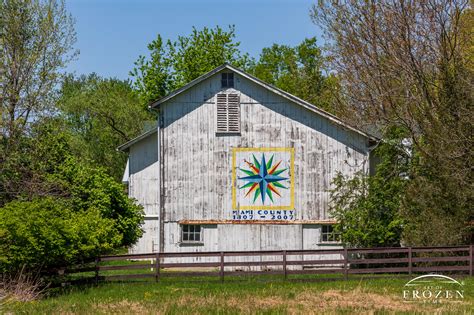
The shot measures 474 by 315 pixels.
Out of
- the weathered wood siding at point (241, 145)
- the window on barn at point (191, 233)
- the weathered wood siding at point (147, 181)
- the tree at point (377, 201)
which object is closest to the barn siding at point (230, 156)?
the weathered wood siding at point (241, 145)

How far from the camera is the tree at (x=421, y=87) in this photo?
96.6 feet

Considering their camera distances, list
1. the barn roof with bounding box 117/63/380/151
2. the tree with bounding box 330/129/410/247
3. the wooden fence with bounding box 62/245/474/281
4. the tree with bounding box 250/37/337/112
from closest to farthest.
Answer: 1. the wooden fence with bounding box 62/245/474/281
2. the tree with bounding box 330/129/410/247
3. the barn roof with bounding box 117/63/380/151
4. the tree with bounding box 250/37/337/112

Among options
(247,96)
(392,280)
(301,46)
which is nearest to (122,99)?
(301,46)

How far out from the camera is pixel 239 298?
2225 centimetres

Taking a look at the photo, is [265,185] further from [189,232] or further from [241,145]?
[189,232]

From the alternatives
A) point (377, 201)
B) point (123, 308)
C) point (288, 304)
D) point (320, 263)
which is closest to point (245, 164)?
point (377, 201)

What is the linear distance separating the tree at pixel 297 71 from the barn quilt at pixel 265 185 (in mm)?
7812

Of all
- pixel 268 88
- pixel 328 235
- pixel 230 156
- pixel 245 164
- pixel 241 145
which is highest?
pixel 268 88

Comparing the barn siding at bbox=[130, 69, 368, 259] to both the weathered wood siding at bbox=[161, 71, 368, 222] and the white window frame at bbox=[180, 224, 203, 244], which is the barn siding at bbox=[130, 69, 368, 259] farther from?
the white window frame at bbox=[180, 224, 203, 244]

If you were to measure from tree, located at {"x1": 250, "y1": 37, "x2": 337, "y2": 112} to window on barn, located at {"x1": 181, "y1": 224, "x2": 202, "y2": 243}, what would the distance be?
35.3 feet

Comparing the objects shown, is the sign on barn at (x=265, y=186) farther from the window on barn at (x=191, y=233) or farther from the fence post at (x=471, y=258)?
the fence post at (x=471, y=258)

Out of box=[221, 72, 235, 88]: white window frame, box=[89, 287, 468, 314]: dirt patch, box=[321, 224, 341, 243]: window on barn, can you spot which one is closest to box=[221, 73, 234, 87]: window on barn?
box=[221, 72, 235, 88]: white window frame

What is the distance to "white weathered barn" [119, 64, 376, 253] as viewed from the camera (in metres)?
34.0

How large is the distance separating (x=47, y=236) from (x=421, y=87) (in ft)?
51.1
